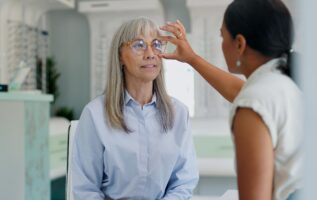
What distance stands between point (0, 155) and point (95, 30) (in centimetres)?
158

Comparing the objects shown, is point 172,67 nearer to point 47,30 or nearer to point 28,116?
point 47,30

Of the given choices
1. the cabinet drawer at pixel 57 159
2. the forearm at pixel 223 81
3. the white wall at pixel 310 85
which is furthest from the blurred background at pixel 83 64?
the white wall at pixel 310 85

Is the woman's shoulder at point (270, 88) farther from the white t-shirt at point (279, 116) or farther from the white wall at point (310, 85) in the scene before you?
the white wall at point (310, 85)

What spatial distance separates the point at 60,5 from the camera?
Answer: 126 inches

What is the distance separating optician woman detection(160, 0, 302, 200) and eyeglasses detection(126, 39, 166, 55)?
0.49 meters

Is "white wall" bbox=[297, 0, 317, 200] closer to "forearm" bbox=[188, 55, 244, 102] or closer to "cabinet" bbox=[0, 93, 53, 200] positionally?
"forearm" bbox=[188, 55, 244, 102]

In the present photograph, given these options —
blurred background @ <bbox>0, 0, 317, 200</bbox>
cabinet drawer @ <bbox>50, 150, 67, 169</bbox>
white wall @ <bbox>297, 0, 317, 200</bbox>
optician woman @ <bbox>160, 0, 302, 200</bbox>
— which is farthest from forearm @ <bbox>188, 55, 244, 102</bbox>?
cabinet drawer @ <bbox>50, 150, 67, 169</bbox>

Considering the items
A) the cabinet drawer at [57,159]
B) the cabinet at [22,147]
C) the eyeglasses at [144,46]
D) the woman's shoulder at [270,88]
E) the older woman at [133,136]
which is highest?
the eyeglasses at [144,46]

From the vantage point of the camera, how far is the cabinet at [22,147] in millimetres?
2043

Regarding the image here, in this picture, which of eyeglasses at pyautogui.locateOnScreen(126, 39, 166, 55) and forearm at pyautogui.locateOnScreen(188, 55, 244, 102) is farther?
eyeglasses at pyautogui.locateOnScreen(126, 39, 166, 55)

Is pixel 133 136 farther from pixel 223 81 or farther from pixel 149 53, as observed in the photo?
pixel 223 81

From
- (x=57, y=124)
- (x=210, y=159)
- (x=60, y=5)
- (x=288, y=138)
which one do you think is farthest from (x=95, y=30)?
(x=288, y=138)

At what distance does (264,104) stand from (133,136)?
597 mm

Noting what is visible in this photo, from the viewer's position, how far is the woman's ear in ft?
1.99
